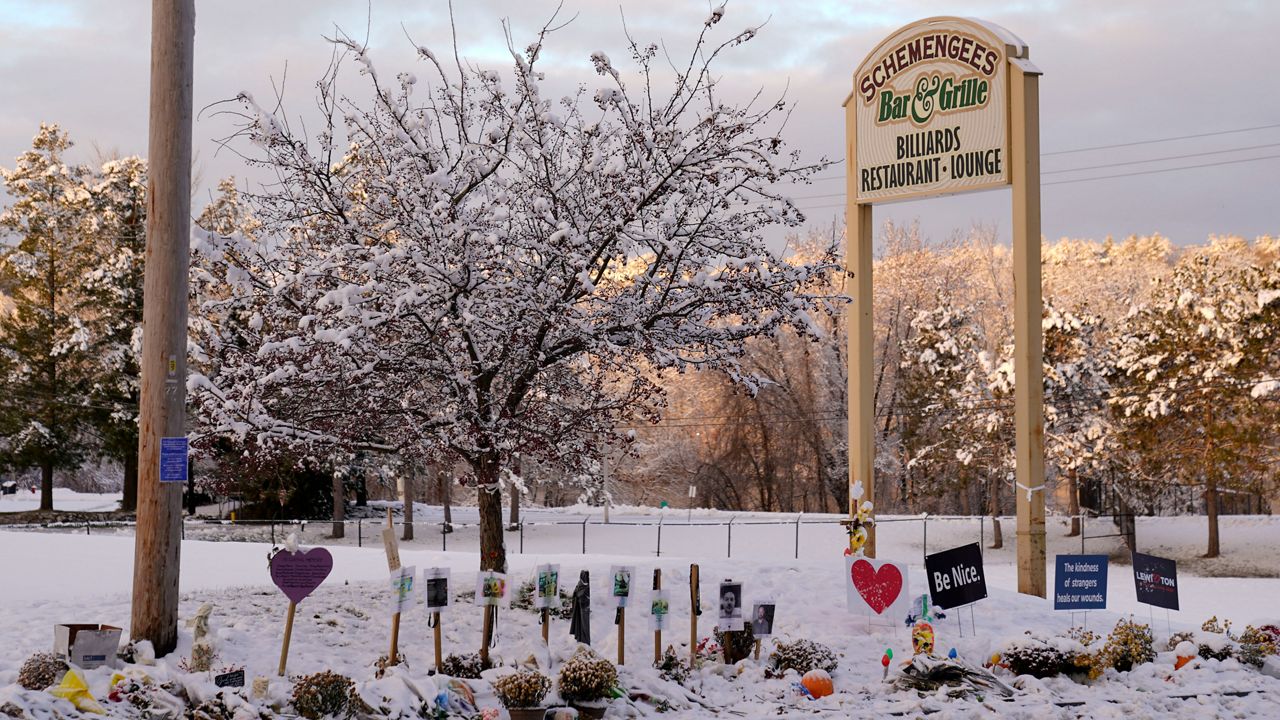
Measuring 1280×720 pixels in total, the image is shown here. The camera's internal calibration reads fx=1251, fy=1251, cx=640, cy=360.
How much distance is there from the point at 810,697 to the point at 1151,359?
2818cm

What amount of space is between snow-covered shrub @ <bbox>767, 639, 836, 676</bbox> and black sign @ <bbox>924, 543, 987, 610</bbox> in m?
1.47

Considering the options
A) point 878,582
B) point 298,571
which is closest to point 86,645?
point 298,571

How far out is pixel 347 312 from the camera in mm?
10680

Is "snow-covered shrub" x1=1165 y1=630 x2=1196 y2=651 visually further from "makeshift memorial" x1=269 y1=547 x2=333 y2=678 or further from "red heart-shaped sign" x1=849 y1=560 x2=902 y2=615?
"makeshift memorial" x1=269 y1=547 x2=333 y2=678

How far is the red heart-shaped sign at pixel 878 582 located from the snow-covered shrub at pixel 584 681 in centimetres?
365

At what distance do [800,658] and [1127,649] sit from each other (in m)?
2.99

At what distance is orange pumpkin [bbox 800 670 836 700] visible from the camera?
10367 millimetres

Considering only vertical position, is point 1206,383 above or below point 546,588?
above

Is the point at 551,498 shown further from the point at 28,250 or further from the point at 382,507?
the point at 28,250

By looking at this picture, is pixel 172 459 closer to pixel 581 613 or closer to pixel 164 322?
pixel 164 322

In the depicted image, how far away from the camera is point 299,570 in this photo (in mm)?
9812

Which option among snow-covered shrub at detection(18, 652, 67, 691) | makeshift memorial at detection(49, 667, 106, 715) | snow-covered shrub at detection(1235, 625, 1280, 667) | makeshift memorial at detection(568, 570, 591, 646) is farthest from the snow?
snow-covered shrub at detection(1235, 625, 1280, 667)

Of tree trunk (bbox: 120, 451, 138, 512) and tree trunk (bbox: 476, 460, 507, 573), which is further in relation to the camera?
tree trunk (bbox: 120, 451, 138, 512)

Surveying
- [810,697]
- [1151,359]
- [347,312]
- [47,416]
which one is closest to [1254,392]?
[1151,359]
